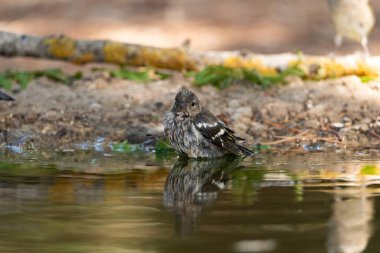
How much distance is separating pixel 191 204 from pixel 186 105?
10.2 ft

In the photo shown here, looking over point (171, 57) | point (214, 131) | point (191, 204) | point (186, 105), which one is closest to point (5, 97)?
point (171, 57)

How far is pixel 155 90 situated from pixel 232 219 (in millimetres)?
6152

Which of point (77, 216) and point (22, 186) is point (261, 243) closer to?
point (77, 216)

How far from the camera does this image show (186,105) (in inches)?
359

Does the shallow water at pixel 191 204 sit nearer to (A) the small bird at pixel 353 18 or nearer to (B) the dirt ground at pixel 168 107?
(B) the dirt ground at pixel 168 107

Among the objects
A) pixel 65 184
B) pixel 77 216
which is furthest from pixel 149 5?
pixel 77 216

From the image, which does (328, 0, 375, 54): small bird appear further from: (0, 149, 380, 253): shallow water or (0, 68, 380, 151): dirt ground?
(0, 149, 380, 253): shallow water

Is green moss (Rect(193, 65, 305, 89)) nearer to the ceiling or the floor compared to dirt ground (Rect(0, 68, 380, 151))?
nearer to the ceiling

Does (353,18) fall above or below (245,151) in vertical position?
above

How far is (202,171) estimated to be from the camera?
8047mm

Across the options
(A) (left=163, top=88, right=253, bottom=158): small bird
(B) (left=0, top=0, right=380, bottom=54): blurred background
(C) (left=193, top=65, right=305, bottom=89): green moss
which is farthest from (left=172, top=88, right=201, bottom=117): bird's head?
(B) (left=0, top=0, right=380, bottom=54): blurred background

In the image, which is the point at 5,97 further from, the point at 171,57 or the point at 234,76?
the point at 234,76

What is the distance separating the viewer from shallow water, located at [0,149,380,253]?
489 cm

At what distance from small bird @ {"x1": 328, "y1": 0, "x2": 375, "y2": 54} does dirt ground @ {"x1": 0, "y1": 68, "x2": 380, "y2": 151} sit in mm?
3174
